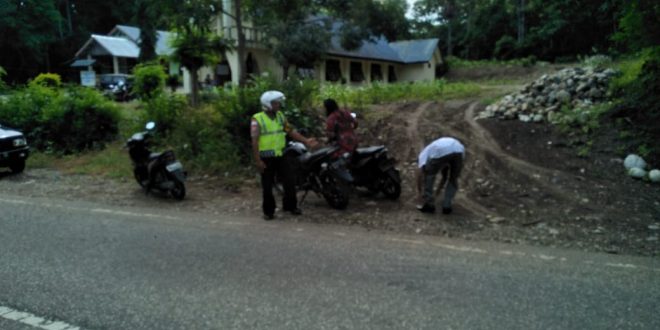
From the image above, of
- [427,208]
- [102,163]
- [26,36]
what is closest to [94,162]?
[102,163]

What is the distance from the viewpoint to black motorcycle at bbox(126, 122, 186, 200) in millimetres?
8367

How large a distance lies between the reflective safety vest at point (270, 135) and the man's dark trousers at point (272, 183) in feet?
0.37

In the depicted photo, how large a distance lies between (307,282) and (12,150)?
9893mm

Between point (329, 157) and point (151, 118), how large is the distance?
8245 millimetres

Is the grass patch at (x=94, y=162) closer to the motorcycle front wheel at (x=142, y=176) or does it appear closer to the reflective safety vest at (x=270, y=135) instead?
the motorcycle front wheel at (x=142, y=176)

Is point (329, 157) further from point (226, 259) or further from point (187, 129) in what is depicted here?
point (187, 129)

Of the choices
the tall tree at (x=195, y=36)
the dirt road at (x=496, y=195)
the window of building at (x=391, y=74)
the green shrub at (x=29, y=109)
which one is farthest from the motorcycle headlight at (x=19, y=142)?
the window of building at (x=391, y=74)

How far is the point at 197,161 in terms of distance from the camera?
1112 centimetres

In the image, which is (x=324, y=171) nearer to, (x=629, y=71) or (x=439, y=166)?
(x=439, y=166)

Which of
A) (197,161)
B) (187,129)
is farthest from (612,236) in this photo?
(187,129)

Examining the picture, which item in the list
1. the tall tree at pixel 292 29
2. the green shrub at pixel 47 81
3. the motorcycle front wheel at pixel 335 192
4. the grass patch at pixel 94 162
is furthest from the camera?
the green shrub at pixel 47 81

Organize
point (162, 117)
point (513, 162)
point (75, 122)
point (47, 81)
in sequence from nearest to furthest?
point (513, 162) → point (162, 117) → point (75, 122) → point (47, 81)

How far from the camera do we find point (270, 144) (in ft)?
22.1

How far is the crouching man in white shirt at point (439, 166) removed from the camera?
22.2 ft
